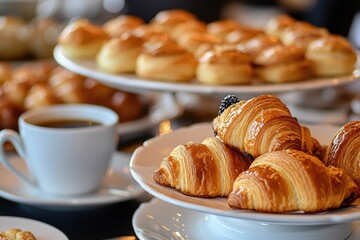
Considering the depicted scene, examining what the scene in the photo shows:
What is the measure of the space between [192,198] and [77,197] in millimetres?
354

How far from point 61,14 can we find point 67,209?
6.98ft

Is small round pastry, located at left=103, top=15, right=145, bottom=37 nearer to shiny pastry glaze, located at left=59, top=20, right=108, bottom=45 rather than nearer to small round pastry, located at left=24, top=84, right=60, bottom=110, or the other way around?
shiny pastry glaze, located at left=59, top=20, right=108, bottom=45

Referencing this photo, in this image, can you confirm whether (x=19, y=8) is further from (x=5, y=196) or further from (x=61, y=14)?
(x=5, y=196)

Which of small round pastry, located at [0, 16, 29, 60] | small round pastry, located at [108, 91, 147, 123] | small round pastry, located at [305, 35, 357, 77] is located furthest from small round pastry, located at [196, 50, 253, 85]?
small round pastry, located at [0, 16, 29, 60]

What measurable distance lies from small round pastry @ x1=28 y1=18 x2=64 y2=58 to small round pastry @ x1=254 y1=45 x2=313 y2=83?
1.04 m

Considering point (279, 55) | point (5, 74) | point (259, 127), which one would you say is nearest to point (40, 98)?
point (5, 74)

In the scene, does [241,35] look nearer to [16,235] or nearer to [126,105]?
[126,105]

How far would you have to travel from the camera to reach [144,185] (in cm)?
70

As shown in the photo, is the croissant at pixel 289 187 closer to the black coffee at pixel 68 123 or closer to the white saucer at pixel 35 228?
the white saucer at pixel 35 228

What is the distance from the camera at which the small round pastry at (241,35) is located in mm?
1334

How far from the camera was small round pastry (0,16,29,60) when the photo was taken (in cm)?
196

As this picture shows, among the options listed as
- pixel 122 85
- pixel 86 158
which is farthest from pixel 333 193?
pixel 122 85

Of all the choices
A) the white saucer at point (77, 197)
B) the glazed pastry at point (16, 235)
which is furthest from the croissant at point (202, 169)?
the white saucer at point (77, 197)

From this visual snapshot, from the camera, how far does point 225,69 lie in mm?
1090
